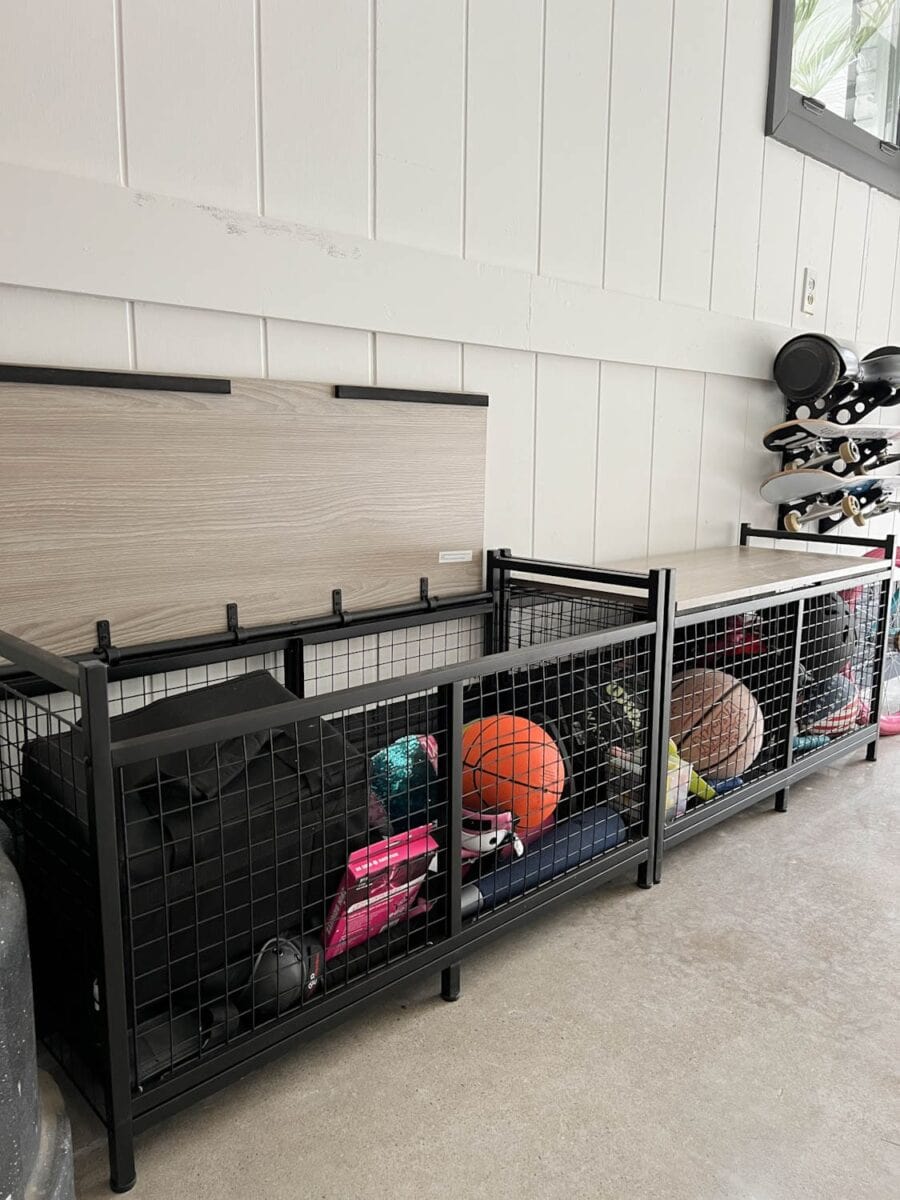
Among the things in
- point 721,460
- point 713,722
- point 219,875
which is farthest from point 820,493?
point 219,875

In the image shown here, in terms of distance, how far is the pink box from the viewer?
58.4 inches

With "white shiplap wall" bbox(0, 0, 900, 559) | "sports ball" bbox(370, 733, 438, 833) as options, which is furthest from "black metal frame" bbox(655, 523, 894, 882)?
"sports ball" bbox(370, 733, 438, 833)

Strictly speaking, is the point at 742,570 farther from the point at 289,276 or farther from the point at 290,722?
the point at 290,722

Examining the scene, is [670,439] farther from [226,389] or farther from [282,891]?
[282,891]

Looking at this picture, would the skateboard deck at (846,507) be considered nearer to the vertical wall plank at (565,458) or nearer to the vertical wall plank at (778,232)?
the vertical wall plank at (778,232)

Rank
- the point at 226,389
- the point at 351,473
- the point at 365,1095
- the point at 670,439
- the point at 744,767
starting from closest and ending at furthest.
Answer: the point at 365,1095, the point at 226,389, the point at 351,473, the point at 744,767, the point at 670,439

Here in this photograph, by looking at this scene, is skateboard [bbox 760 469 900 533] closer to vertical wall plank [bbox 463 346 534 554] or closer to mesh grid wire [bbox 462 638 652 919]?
vertical wall plank [bbox 463 346 534 554]

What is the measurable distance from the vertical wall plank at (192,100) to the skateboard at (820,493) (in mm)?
2056

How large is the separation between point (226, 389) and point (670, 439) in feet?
4.95

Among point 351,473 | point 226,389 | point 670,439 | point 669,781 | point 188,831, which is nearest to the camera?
point 188,831

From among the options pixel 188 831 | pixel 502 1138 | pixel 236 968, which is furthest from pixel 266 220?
pixel 502 1138

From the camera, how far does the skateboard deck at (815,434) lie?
304 centimetres

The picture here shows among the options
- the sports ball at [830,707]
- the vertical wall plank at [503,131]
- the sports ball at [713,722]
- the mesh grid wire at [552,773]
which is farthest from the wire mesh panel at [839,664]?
the vertical wall plank at [503,131]

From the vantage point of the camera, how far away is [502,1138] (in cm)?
135
